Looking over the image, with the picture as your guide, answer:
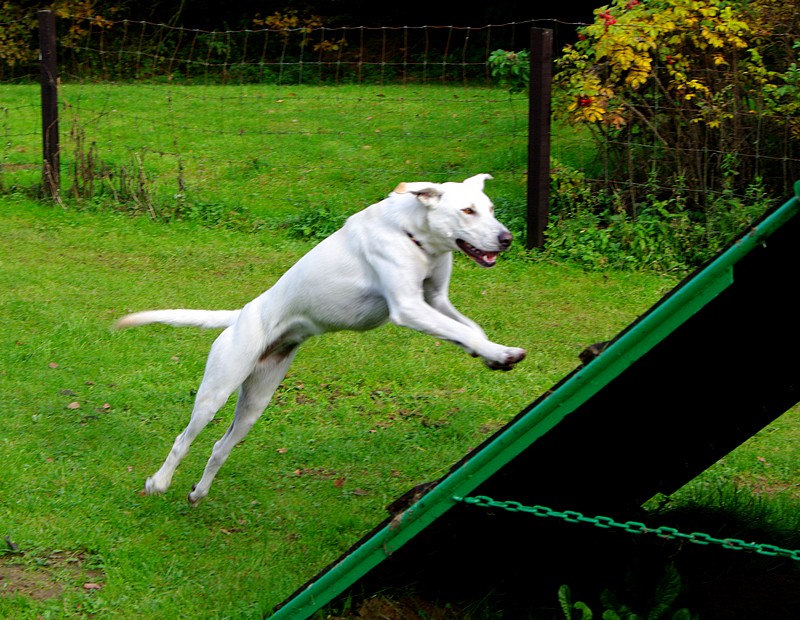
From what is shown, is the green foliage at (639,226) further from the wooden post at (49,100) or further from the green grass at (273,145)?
the wooden post at (49,100)

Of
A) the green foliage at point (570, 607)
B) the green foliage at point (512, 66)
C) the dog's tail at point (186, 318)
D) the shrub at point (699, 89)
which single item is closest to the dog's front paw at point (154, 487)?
the dog's tail at point (186, 318)

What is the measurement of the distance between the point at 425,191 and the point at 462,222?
0.22 metres

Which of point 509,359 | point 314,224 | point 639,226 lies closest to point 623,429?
point 509,359

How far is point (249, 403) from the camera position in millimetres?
5180

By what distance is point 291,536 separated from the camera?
4980 mm

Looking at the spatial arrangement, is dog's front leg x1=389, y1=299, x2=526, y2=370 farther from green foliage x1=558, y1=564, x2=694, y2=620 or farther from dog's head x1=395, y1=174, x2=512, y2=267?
green foliage x1=558, y1=564, x2=694, y2=620

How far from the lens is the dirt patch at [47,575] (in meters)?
4.38

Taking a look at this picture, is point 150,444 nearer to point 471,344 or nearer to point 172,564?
point 172,564

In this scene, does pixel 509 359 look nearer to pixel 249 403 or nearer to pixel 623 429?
pixel 623 429

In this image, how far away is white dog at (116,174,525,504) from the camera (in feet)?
14.9

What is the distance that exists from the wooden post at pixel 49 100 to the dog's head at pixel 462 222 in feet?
23.5

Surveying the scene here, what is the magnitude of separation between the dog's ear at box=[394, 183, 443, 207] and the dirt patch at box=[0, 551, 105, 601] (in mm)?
2163

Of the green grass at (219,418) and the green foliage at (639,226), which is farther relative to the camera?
the green foliage at (639,226)

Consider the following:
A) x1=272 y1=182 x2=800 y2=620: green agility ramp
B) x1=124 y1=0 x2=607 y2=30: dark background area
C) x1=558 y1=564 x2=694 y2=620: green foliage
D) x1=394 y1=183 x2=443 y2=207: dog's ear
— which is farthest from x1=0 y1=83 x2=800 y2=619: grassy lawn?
x1=124 y1=0 x2=607 y2=30: dark background area
